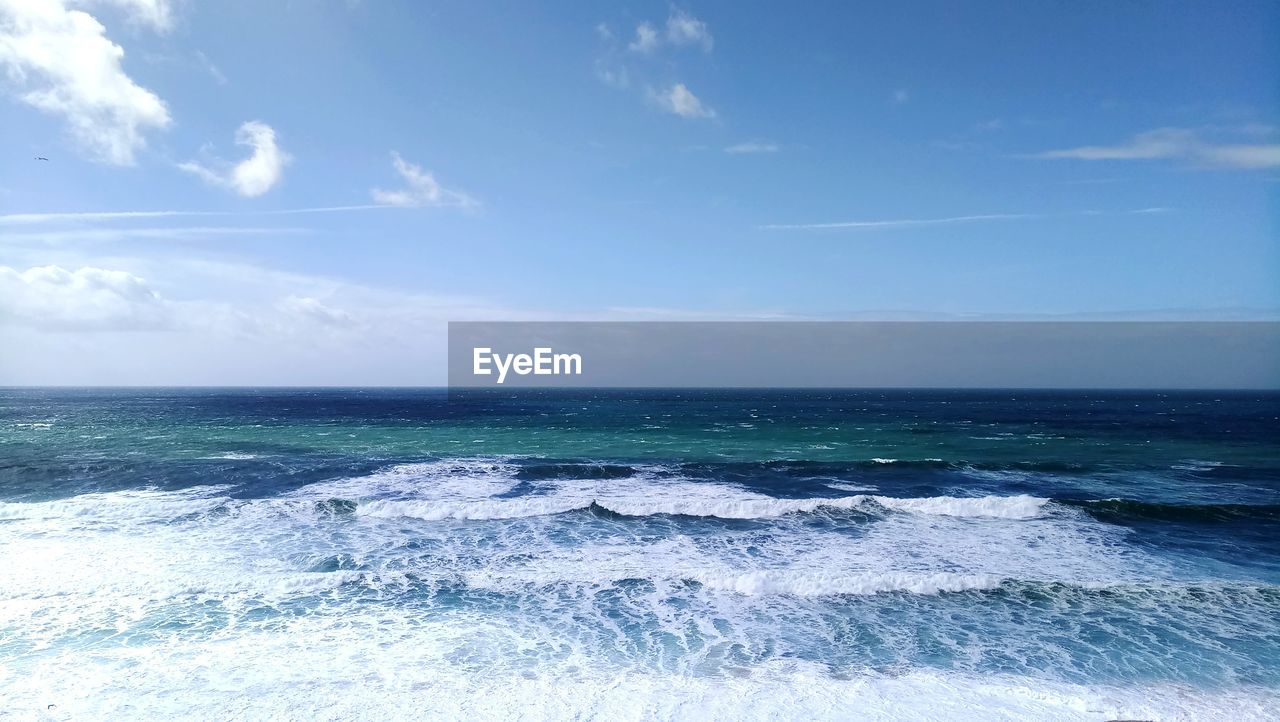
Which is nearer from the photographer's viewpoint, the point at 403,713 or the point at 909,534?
the point at 403,713

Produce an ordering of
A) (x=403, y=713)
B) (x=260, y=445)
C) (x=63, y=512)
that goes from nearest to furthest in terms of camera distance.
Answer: (x=403, y=713)
(x=63, y=512)
(x=260, y=445)

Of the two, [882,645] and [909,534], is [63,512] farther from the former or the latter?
[909,534]

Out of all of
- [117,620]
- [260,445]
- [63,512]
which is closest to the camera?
[117,620]

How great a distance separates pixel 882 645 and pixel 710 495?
10463mm

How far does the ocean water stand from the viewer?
26.7 feet

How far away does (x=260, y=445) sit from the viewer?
31.4m

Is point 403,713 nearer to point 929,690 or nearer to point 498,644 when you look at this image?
point 498,644

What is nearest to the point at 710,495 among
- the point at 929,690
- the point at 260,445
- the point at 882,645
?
the point at 882,645

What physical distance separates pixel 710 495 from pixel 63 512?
20.5 metres

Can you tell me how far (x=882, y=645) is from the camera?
962cm

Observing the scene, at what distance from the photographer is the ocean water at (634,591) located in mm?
8125

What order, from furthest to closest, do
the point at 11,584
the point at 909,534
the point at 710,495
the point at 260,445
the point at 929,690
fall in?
the point at 260,445
the point at 710,495
the point at 909,534
the point at 11,584
the point at 929,690

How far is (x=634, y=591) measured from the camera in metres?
11.9

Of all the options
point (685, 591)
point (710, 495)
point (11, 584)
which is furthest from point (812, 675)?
point (11, 584)
